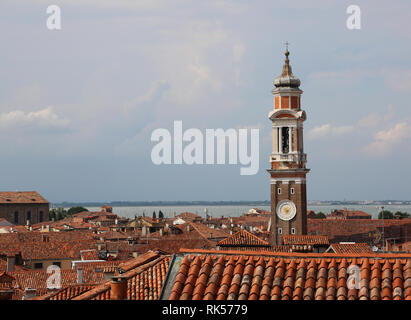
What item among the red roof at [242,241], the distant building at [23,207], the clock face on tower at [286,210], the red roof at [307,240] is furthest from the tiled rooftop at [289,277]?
the distant building at [23,207]

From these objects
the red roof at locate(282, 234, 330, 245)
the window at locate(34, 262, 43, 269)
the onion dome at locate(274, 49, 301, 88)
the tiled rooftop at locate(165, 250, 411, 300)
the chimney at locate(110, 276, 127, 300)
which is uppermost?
the onion dome at locate(274, 49, 301, 88)

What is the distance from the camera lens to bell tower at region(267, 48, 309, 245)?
54.8 m

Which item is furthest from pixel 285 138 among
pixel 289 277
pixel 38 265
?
pixel 289 277

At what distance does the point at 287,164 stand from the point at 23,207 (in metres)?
83.3

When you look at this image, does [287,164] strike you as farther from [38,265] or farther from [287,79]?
[38,265]

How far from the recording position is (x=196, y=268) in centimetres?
1023

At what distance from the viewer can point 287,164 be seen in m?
54.7

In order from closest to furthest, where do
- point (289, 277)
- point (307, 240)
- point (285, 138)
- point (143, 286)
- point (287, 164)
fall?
point (289, 277)
point (143, 286)
point (307, 240)
point (287, 164)
point (285, 138)

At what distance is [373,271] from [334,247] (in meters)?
29.0

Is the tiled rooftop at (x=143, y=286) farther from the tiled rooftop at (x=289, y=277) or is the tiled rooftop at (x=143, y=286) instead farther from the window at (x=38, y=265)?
the window at (x=38, y=265)

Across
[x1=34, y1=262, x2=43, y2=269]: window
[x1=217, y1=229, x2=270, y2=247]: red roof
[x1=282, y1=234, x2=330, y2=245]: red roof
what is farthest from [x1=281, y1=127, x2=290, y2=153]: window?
[x1=34, y1=262, x2=43, y2=269]: window

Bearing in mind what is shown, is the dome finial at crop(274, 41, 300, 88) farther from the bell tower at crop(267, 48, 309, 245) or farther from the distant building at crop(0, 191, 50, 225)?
the distant building at crop(0, 191, 50, 225)
